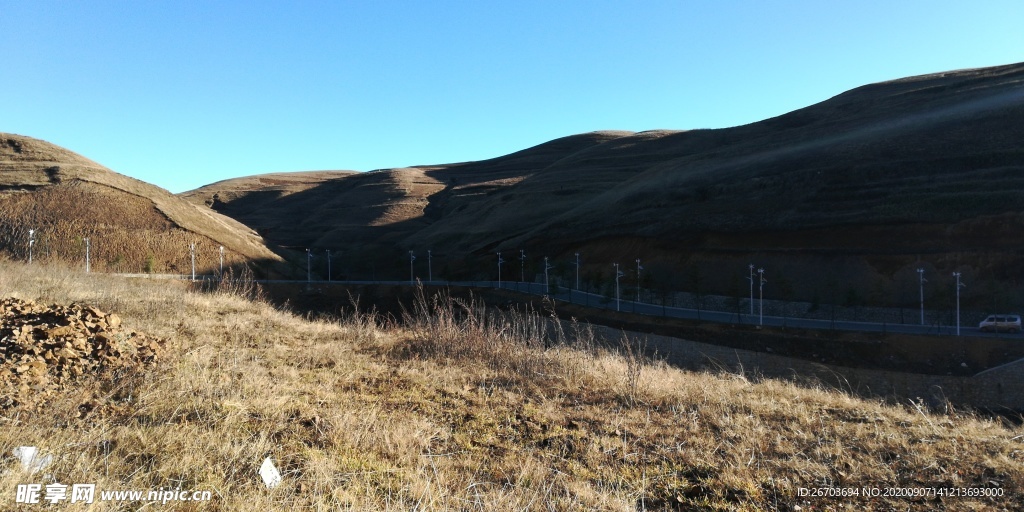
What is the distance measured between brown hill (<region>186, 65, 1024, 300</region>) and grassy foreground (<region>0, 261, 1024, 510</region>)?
39.9m

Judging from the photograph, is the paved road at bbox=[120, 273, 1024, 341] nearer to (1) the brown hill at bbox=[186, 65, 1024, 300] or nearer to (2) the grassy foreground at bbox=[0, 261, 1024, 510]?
(1) the brown hill at bbox=[186, 65, 1024, 300]

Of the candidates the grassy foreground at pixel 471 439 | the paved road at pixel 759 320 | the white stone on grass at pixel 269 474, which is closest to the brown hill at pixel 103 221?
the paved road at pixel 759 320

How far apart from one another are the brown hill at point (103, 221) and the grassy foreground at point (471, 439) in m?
51.8

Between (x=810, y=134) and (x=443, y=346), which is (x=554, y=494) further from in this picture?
(x=810, y=134)

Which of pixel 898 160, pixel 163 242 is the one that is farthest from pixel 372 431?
pixel 898 160

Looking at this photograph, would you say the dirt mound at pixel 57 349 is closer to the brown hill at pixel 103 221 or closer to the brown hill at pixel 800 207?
the brown hill at pixel 800 207

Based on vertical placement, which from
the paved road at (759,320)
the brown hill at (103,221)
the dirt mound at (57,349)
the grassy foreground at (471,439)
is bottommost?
the paved road at (759,320)

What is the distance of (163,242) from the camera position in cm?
5491

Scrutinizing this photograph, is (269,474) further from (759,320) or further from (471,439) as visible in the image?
(759,320)

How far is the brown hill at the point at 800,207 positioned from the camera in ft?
144

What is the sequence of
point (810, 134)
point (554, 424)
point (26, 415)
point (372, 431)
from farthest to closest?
point (810, 134) → point (554, 424) → point (372, 431) → point (26, 415)

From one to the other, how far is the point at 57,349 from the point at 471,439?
168 inches

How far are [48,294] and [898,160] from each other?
216 ft

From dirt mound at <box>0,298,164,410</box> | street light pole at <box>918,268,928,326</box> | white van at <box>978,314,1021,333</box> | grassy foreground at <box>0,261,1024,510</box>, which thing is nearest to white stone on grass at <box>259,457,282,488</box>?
grassy foreground at <box>0,261,1024,510</box>
